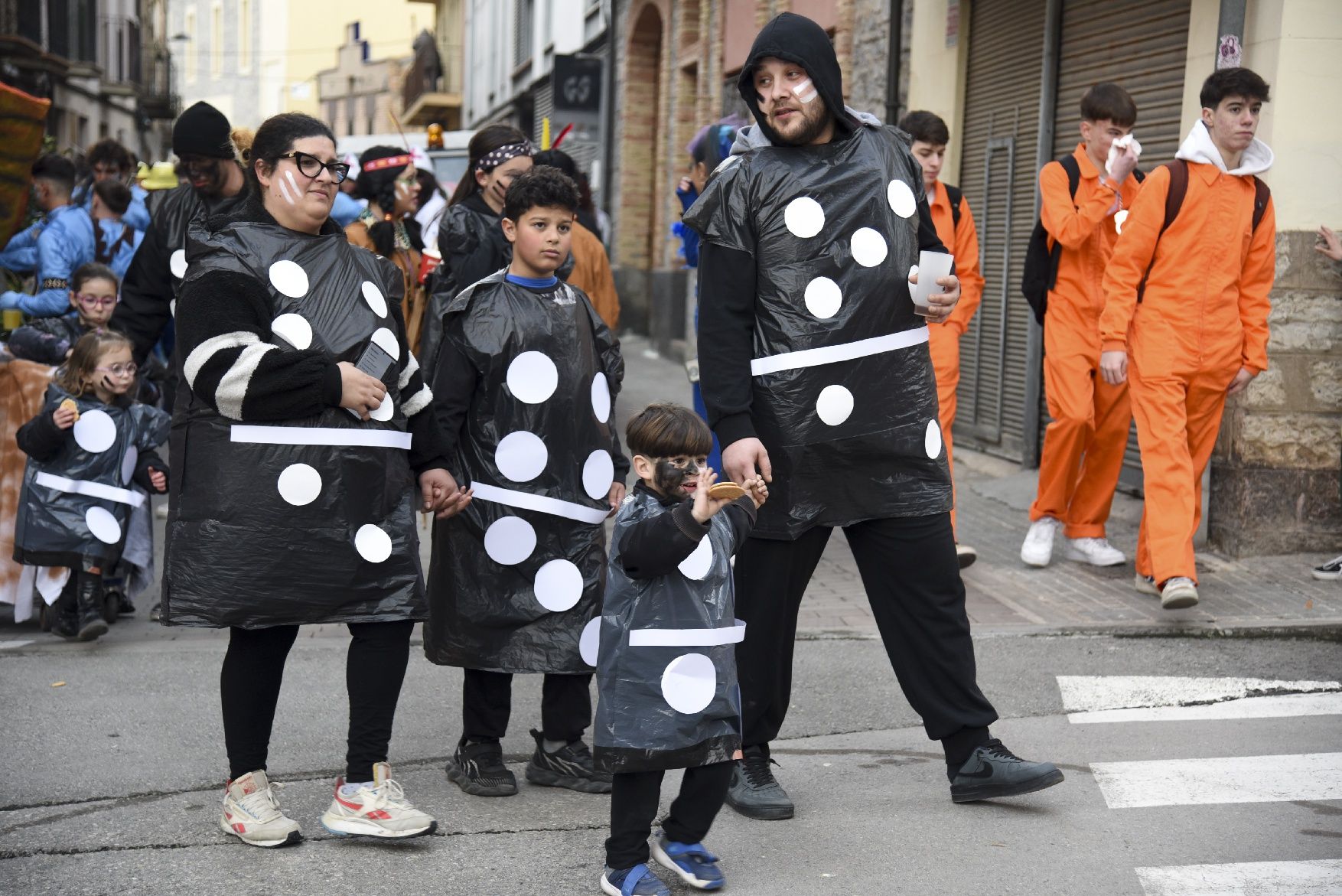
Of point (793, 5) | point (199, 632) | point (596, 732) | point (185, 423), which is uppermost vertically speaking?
point (793, 5)

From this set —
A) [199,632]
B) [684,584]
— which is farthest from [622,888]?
[199,632]

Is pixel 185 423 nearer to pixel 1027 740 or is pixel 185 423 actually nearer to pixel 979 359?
pixel 1027 740

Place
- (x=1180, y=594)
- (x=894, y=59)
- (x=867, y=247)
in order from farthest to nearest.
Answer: (x=894, y=59), (x=1180, y=594), (x=867, y=247)

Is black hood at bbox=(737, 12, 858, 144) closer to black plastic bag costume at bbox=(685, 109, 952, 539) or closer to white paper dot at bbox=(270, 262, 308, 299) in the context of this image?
black plastic bag costume at bbox=(685, 109, 952, 539)

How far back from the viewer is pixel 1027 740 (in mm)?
5023

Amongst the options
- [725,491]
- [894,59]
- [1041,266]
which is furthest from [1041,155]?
[725,491]

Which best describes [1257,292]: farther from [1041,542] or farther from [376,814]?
[376,814]

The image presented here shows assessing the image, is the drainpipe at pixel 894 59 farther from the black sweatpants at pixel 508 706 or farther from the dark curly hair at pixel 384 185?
the black sweatpants at pixel 508 706

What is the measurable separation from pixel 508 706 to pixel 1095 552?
12.1 ft

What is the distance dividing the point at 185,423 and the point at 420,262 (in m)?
4.01

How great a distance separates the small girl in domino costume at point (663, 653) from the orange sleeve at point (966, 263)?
3649 millimetres

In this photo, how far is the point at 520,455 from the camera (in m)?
4.42

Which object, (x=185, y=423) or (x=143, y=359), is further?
(x=143, y=359)

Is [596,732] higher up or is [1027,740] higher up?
[596,732]
